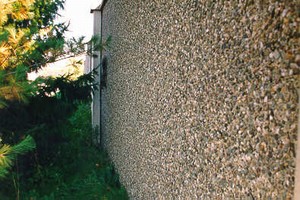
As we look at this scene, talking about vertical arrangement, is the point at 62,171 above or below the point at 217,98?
below

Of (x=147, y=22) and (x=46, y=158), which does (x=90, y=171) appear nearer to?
(x=46, y=158)

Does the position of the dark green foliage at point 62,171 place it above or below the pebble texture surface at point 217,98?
below

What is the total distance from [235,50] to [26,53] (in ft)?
12.1

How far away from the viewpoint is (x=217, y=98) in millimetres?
1825

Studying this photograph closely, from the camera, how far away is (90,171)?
6.64 meters

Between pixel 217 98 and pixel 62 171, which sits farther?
pixel 62 171

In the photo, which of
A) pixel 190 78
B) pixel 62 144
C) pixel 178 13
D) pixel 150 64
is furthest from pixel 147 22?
pixel 62 144

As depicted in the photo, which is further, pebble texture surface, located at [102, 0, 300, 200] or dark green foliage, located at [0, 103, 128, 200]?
dark green foliage, located at [0, 103, 128, 200]

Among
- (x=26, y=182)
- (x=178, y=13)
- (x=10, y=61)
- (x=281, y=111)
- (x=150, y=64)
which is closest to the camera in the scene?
(x=281, y=111)

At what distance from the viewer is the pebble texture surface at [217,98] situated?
125 centimetres

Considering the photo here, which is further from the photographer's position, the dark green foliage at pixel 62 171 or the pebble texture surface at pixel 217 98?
the dark green foliage at pixel 62 171

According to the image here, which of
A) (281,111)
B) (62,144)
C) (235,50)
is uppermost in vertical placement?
(235,50)

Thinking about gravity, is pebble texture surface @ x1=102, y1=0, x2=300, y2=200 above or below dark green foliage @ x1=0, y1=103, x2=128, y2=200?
above

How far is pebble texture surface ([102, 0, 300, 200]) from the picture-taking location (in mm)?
1246
